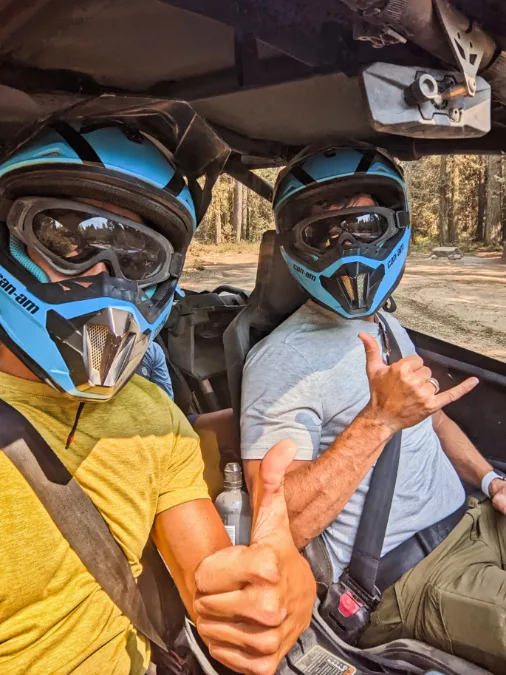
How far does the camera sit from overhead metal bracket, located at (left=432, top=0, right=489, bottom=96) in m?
1.41

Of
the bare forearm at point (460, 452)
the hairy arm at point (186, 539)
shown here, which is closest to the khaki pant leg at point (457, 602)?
the bare forearm at point (460, 452)

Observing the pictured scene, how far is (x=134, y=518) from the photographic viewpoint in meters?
1.54

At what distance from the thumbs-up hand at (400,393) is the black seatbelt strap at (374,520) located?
1.00 ft

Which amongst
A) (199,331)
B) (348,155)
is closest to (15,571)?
(199,331)

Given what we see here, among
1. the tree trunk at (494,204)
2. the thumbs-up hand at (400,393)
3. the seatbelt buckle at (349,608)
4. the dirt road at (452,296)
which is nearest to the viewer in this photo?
the thumbs-up hand at (400,393)

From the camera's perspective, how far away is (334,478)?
1.86m

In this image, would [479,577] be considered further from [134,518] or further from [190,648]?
[134,518]

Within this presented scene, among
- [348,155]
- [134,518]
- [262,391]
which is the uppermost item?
[348,155]

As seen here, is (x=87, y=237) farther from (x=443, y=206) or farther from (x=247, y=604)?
(x=443, y=206)

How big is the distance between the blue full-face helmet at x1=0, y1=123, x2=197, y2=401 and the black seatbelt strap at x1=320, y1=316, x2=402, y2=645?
106cm

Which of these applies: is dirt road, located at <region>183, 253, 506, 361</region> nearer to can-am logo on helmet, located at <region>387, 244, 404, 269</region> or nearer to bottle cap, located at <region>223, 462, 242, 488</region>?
can-am logo on helmet, located at <region>387, 244, 404, 269</region>

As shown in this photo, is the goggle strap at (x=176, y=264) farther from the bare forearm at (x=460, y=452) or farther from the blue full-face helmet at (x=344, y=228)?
the bare forearm at (x=460, y=452)

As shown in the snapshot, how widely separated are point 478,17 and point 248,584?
1.49 metres

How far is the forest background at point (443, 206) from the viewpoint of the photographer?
20641mm
